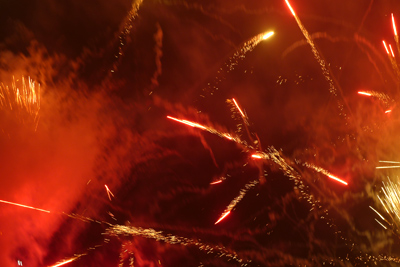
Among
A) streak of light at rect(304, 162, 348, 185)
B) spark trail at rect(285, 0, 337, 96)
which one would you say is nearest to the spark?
streak of light at rect(304, 162, 348, 185)

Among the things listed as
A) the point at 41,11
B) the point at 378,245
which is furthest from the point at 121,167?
the point at 378,245

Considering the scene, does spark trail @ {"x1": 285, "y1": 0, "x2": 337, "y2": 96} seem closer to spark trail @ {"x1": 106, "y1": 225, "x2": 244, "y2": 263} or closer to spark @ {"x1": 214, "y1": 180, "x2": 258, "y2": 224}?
spark @ {"x1": 214, "y1": 180, "x2": 258, "y2": 224}

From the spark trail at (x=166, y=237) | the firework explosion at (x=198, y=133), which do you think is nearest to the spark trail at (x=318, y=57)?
the firework explosion at (x=198, y=133)

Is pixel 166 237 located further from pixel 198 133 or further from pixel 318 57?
pixel 318 57

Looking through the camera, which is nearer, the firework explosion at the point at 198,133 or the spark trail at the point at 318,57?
the firework explosion at the point at 198,133

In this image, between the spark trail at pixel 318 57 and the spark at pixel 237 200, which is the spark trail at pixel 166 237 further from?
the spark trail at pixel 318 57

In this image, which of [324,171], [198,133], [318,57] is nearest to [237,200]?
[198,133]

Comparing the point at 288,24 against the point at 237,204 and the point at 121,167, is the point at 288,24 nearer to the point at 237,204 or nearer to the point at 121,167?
the point at 237,204

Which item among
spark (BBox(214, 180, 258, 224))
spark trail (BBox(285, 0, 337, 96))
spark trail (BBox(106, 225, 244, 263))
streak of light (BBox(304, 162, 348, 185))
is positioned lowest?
spark trail (BBox(106, 225, 244, 263))
